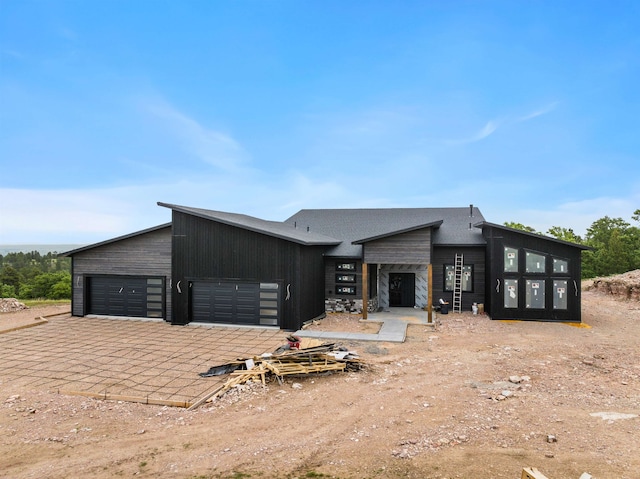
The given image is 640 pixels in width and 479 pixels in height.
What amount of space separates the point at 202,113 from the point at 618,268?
44103 mm

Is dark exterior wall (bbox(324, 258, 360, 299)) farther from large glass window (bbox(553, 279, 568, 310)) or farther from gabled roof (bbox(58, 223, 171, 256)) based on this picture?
large glass window (bbox(553, 279, 568, 310))

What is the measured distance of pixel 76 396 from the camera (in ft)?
24.1

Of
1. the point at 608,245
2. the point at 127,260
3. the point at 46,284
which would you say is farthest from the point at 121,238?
the point at 608,245

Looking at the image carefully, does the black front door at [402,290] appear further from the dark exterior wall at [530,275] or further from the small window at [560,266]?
the small window at [560,266]

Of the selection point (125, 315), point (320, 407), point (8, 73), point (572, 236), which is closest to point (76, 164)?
point (8, 73)

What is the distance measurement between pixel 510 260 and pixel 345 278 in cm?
728

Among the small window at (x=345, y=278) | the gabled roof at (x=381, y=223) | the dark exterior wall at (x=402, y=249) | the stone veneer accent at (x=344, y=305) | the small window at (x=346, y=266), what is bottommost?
the stone veneer accent at (x=344, y=305)

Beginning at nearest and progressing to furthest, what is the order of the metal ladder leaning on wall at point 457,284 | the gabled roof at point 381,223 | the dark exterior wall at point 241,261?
the dark exterior wall at point 241,261, the metal ladder leaning on wall at point 457,284, the gabled roof at point 381,223

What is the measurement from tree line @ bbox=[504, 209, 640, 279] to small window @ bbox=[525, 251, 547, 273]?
2034cm

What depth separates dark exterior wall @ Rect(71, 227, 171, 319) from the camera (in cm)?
1539

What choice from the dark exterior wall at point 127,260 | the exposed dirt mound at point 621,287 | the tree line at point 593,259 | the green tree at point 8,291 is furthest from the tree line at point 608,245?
the green tree at point 8,291

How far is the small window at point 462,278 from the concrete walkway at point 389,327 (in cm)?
188

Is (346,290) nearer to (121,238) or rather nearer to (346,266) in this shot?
(346,266)

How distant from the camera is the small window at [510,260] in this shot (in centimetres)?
1553
